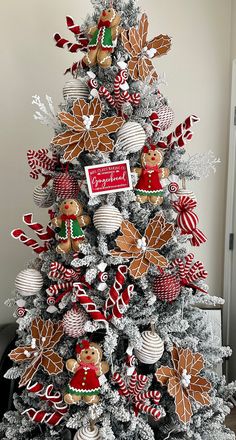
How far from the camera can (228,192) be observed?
2.08 meters

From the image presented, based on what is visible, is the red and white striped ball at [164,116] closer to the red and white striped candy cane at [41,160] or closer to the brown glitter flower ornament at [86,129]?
the brown glitter flower ornament at [86,129]

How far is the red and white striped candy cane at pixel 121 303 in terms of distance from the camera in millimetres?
1206

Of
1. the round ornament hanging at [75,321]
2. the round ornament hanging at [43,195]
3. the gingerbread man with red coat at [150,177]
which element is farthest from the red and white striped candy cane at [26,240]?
the gingerbread man with red coat at [150,177]

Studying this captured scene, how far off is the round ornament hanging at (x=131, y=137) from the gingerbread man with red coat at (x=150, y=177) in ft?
0.13

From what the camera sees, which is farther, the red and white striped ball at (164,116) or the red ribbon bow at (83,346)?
the red and white striped ball at (164,116)

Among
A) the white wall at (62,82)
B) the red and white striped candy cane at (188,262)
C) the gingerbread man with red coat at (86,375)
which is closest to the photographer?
the gingerbread man with red coat at (86,375)

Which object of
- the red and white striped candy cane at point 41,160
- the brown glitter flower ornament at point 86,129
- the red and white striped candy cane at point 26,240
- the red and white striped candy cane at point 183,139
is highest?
the brown glitter flower ornament at point 86,129

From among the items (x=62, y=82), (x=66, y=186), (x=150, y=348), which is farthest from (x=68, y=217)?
(x=62, y=82)

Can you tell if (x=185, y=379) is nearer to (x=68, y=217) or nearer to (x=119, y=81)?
(x=68, y=217)

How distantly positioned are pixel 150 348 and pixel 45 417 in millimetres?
382

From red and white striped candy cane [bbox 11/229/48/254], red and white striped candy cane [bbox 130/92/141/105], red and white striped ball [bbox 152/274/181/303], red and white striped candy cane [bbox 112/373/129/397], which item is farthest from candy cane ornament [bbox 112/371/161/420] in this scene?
red and white striped candy cane [bbox 130/92/141/105]

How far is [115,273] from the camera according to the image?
127 centimetres

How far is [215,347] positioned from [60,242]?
61 centimetres

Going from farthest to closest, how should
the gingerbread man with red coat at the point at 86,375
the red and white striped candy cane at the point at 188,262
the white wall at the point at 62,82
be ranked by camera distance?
1. the white wall at the point at 62,82
2. the red and white striped candy cane at the point at 188,262
3. the gingerbread man with red coat at the point at 86,375
